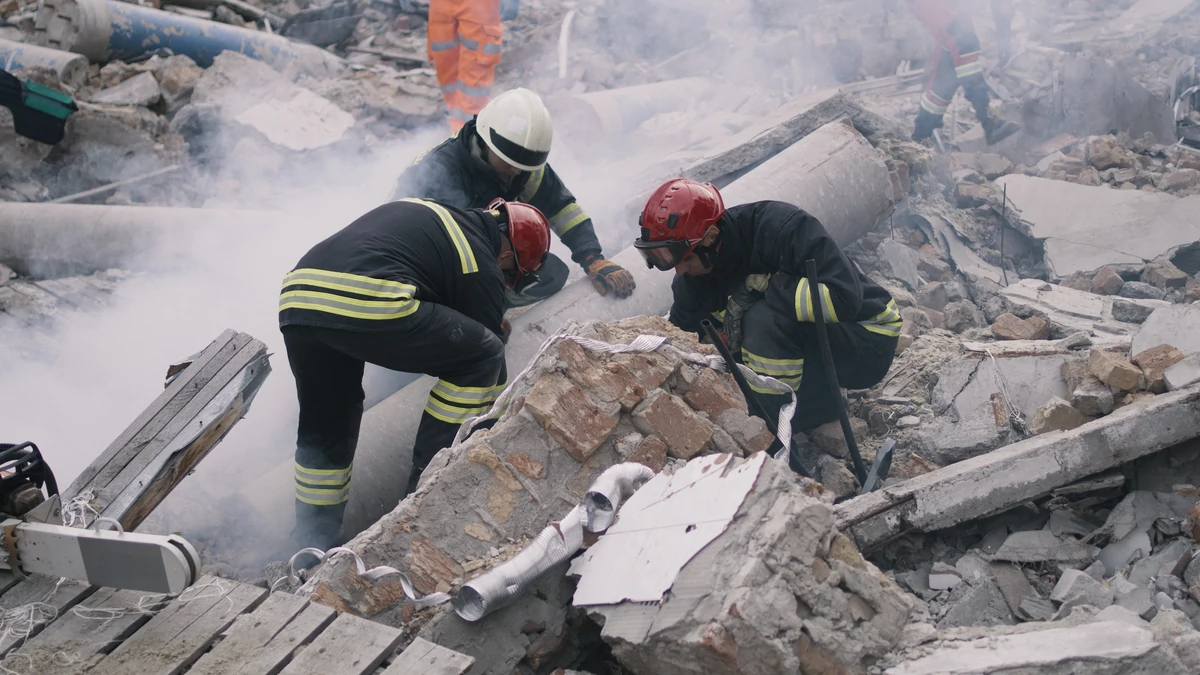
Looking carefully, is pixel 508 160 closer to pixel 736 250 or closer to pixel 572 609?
pixel 736 250

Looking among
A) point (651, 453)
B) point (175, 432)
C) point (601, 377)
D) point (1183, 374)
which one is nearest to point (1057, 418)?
point (1183, 374)

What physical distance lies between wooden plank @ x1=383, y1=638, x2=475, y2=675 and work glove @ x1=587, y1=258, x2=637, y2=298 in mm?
2789

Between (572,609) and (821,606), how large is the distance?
2.38ft

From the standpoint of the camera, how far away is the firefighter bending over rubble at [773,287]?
380cm

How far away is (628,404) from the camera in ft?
9.39

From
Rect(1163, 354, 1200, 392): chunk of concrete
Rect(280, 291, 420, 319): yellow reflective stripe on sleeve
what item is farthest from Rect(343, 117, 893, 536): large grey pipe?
Rect(1163, 354, 1200, 392): chunk of concrete

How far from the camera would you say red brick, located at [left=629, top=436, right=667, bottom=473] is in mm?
2836

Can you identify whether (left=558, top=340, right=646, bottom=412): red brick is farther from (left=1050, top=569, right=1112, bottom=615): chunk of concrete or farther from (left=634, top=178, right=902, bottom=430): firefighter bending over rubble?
(left=1050, top=569, right=1112, bottom=615): chunk of concrete

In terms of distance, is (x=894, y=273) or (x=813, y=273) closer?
(x=813, y=273)

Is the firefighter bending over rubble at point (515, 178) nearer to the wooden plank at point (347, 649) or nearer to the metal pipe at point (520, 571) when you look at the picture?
the metal pipe at point (520, 571)

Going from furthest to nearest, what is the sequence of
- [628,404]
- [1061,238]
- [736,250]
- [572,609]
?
[1061,238]
[736,250]
[628,404]
[572,609]

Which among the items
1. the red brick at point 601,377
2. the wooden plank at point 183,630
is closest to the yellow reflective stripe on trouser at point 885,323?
the red brick at point 601,377

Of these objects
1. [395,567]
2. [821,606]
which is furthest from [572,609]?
[821,606]

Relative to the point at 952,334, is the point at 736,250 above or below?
above
